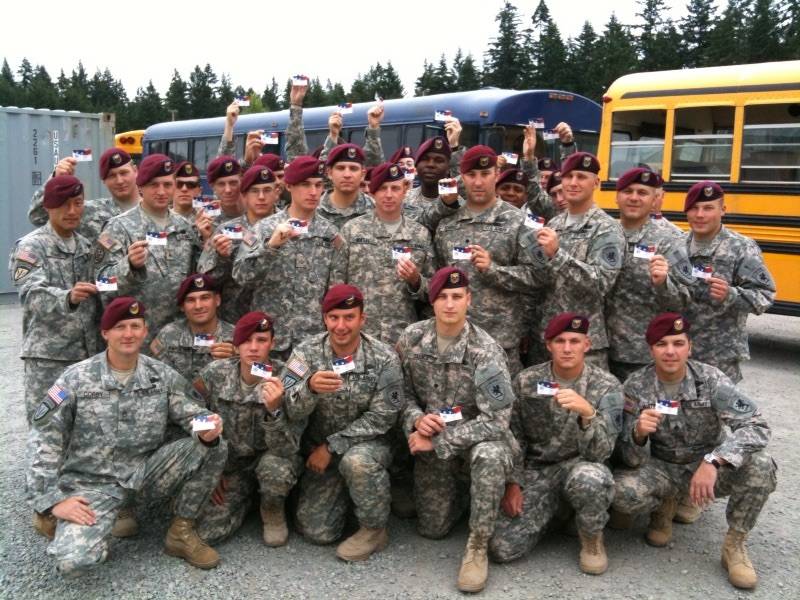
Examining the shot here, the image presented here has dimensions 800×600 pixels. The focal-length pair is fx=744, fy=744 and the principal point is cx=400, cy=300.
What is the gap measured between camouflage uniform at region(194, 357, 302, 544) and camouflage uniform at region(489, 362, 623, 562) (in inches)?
47.4

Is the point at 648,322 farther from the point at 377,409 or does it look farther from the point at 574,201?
the point at 377,409

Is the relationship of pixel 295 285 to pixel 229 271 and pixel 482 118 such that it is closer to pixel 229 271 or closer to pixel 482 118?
pixel 229 271

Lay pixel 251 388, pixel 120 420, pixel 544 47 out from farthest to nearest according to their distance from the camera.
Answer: pixel 544 47 → pixel 251 388 → pixel 120 420

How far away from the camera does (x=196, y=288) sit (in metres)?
4.46

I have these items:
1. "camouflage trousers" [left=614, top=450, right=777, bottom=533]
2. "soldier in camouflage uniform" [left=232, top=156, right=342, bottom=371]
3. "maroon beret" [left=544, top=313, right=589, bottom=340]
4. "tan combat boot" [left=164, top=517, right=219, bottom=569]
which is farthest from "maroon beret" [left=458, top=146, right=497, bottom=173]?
"tan combat boot" [left=164, top=517, right=219, bottom=569]

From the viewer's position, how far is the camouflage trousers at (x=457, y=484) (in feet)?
12.4

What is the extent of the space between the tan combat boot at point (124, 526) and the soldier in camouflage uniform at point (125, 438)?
12.3 inches

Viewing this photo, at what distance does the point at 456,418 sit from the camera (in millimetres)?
3918

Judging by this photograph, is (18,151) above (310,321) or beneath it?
above

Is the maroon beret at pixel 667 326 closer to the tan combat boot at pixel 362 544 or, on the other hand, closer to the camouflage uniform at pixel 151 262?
the tan combat boot at pixel 362 544

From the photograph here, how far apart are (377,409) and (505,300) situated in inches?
45.1

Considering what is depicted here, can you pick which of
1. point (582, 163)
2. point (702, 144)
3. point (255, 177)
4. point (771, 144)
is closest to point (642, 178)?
point (582, 163)

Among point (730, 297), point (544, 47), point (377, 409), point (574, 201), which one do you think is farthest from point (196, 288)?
point (544, 47)

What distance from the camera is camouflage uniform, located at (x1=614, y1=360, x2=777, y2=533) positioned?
12.4 ft
